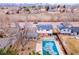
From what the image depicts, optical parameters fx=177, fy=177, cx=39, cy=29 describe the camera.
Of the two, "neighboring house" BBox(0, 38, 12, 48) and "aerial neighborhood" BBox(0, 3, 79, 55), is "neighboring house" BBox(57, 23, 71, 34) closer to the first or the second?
"aerial neighborhood" BBox(0, 3, 79, 55)

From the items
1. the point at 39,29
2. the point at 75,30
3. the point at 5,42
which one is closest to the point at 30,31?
the point at 39,29

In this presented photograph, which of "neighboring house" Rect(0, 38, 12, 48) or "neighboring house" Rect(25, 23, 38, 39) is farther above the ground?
"neighboring house" Rect(25, 23, 38, 39)

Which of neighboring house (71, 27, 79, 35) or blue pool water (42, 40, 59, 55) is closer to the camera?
blue pool water (42, 40, 59, 55)

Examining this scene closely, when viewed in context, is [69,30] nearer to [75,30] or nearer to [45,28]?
[75,30]

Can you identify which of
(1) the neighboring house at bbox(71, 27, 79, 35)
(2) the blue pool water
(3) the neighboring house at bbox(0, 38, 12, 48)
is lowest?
(2) the blue pool water

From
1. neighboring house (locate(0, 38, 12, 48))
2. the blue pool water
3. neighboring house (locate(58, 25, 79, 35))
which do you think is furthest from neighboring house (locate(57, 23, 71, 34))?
neighboring house (locate(0, 38, 12, 48))

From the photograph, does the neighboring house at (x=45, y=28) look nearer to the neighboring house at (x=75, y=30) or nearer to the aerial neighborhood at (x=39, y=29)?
the aerial neighborhood at (x=39, y=29)

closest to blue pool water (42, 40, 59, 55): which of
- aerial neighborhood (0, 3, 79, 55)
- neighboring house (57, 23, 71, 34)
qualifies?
aerial neighborhood (0, 3, 79, 55)
